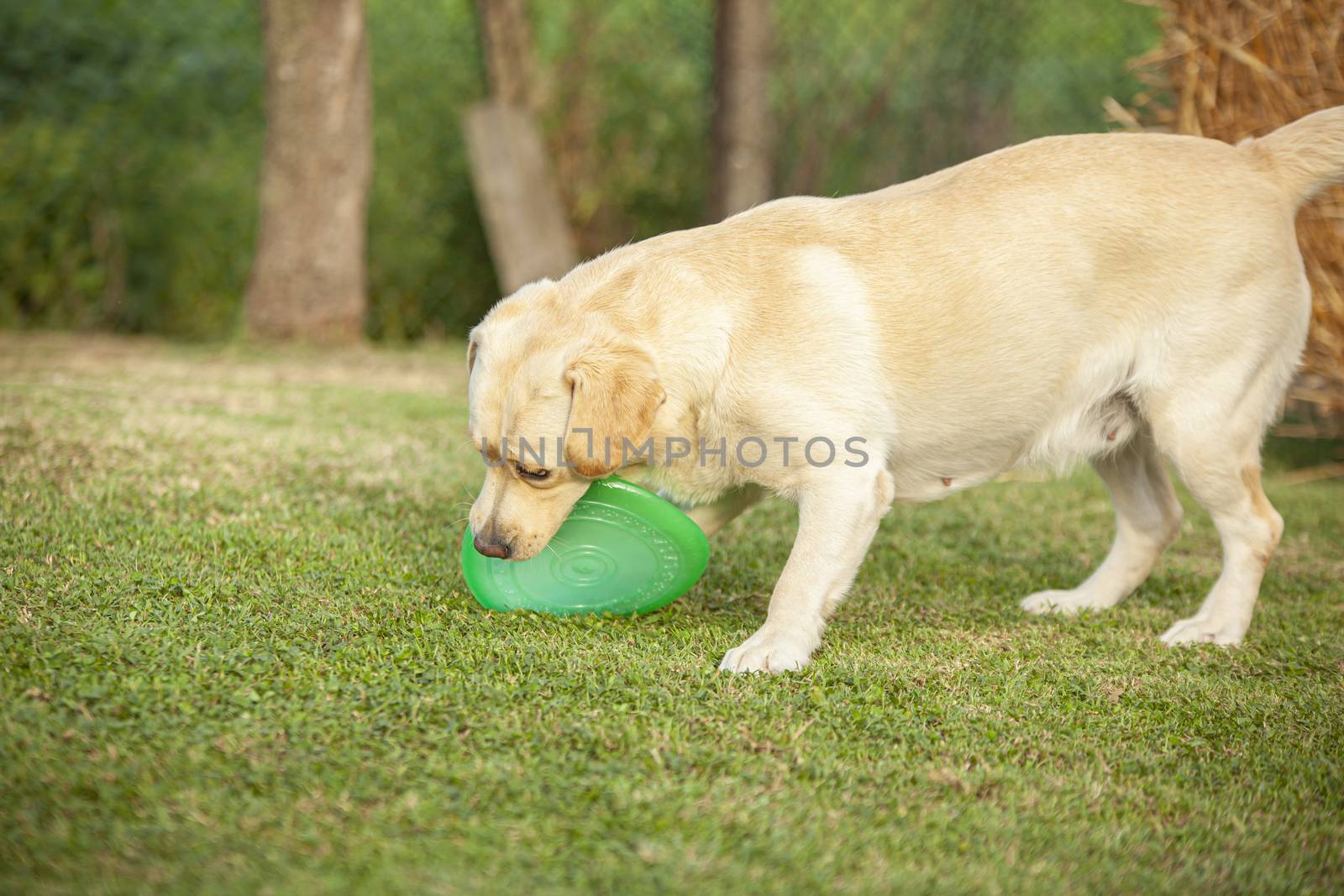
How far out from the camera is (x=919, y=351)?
338 cm

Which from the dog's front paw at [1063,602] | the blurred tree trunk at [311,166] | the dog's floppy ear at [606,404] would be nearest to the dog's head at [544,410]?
the dog's floppy ear at [606,404]

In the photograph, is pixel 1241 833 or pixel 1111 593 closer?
pixel 1241 833

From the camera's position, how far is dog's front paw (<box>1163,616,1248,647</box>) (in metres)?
3.58

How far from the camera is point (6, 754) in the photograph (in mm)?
2338

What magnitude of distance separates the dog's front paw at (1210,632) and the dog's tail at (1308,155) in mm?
1259

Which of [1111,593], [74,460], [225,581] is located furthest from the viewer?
[74,460]

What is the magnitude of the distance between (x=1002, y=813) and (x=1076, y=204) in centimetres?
179

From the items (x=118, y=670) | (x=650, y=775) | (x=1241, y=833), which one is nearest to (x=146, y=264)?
(x=118, y=670)

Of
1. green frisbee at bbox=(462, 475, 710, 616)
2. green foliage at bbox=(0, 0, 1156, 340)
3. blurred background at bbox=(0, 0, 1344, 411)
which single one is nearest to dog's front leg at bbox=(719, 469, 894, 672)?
green frisbee at bbox=(462, 475, 710, 616)

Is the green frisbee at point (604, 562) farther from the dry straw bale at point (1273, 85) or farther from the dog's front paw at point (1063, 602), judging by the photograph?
the dry straw bale at point (1273, 85)

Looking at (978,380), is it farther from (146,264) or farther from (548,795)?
(146,264)

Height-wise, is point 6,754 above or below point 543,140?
below

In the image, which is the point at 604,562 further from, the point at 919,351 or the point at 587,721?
the point at 919,351

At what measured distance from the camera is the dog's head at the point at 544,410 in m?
3.06
